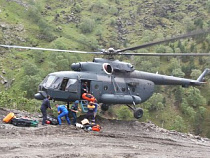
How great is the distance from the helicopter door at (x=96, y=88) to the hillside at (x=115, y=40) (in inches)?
739

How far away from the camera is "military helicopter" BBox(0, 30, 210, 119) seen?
14719 mm

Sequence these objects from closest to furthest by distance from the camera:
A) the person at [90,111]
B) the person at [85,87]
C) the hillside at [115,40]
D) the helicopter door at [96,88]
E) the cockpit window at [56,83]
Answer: the person at [90,111] < the cockpit window at [56,83] < the person at [85,87] < the helicopter door at [96,88] < the hillside at [115,40]

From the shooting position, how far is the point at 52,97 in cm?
1451

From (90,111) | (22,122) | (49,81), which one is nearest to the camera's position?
(22,122)

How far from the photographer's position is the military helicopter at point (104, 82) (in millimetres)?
14719

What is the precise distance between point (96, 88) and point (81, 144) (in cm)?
577

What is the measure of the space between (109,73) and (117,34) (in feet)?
266

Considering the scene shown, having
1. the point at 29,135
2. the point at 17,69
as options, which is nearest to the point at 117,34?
the point at 17,69

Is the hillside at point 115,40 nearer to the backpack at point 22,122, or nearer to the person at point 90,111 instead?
the person at point 90,111

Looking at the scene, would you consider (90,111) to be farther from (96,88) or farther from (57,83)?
(57,83)

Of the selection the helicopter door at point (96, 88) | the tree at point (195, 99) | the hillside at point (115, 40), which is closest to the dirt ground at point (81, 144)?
the helicopter door at point (96, 88)

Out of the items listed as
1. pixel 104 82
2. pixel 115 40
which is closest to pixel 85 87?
pixel 104 82

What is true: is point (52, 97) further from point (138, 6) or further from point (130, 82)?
point (138, 6)

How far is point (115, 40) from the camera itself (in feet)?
303
